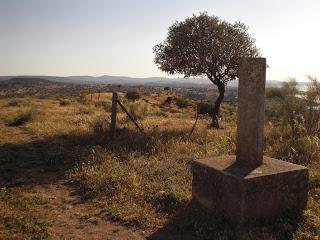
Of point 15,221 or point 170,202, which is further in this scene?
point 170,202

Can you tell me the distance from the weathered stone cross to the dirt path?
1.43 metres

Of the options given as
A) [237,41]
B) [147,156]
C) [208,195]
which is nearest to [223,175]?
[208,195]

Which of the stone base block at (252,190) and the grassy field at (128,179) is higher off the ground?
the stone base block at (252,190)

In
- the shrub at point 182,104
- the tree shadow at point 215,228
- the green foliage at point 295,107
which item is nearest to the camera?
the tree shadow at point 215,228

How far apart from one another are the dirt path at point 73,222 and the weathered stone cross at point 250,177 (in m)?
1.43

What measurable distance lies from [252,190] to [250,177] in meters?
0.20

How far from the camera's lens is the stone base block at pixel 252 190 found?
18.6 ft

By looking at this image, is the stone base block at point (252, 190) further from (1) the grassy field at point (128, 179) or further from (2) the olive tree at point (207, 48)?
(2) the olive tree at point (207, 48)

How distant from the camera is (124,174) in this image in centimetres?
826

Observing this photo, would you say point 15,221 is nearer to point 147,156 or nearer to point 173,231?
point 173,231

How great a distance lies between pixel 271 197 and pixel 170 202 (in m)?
1.93

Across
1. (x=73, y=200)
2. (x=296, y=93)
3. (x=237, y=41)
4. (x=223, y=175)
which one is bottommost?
(x=73, y=200)

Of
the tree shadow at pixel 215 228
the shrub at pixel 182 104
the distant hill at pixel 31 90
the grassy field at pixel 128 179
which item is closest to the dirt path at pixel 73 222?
the grassy field at pixel 128 179

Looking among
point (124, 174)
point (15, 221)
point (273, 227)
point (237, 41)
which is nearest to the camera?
point (273, 227)
